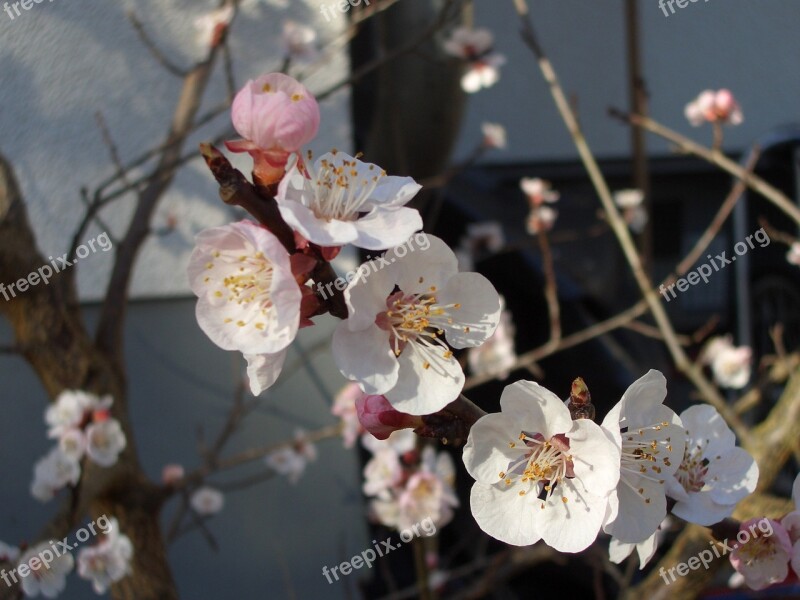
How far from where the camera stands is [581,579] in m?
2.38

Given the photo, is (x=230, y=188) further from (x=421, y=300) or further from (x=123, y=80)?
(x=123, y=80)

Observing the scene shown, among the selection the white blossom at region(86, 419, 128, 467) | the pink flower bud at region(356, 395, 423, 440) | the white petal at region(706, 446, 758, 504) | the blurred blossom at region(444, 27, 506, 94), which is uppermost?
the pink flower bud at region(356, 395, 423, 440)

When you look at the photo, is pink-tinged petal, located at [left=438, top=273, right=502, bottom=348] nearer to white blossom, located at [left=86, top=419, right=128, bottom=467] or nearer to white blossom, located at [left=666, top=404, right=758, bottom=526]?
white blossom, located at [left=666, top=404, right=758, bottom=526]

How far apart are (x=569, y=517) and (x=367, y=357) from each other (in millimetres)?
215

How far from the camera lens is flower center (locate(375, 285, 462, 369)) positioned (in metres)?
0.58

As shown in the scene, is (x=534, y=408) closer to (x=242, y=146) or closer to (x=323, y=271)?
(x=323, y=271)

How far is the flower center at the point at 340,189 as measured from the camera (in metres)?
0.58

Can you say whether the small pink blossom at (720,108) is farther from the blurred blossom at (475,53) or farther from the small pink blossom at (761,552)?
the small pink blossom at (761,552)

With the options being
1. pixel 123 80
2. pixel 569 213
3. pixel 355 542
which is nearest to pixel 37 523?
pixel 355 542

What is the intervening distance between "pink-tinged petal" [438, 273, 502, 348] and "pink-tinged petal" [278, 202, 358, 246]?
4.6 inches

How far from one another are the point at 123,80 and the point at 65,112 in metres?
0.32

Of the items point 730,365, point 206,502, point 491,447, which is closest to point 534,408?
point 491,447

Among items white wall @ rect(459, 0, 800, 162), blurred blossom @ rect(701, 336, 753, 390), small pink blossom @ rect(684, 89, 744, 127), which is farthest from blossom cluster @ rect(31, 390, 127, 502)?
white wall @ rect(459, 0, 800, 162)

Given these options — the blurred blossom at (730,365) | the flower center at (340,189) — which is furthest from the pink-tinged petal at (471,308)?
the blurred blossom at (730,365)
